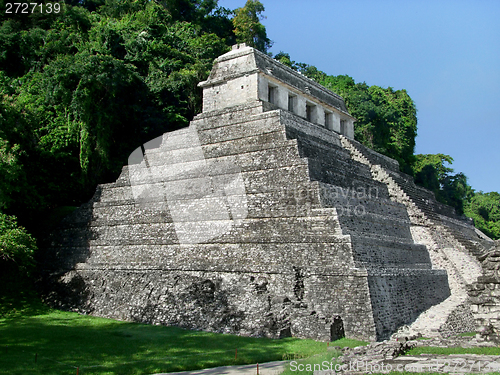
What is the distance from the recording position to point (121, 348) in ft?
36.0

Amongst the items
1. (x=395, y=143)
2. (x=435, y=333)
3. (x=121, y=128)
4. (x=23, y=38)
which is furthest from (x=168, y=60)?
(x=435, y=333)

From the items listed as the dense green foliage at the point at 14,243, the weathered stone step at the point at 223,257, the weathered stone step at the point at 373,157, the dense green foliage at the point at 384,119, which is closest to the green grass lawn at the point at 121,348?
the dense green foliage at the point at 14,243

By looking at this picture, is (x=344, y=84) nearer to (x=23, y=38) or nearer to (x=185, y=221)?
(x=23, y=38)

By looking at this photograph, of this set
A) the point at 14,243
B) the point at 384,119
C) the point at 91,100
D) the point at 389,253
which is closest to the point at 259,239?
the point at 389,253

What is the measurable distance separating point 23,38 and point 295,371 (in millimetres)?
21075

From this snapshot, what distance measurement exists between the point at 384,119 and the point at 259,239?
70.9 feet

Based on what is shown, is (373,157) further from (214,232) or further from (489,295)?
(489,295)

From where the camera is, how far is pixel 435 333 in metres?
13.0

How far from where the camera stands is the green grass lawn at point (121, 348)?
31.6 feet

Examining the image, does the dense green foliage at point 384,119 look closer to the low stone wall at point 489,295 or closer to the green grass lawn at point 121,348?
the low stone wall at point 489,295

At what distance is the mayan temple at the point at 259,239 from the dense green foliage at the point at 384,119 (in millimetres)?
11910

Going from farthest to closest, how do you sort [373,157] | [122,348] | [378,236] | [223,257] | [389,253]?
[373,157] < [378,236] < [389,253] < [223,257] < [122,348]

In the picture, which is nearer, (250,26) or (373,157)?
(373,157)

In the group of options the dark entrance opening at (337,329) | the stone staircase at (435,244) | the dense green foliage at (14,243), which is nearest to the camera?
the dark entrance opening at (337,329)
